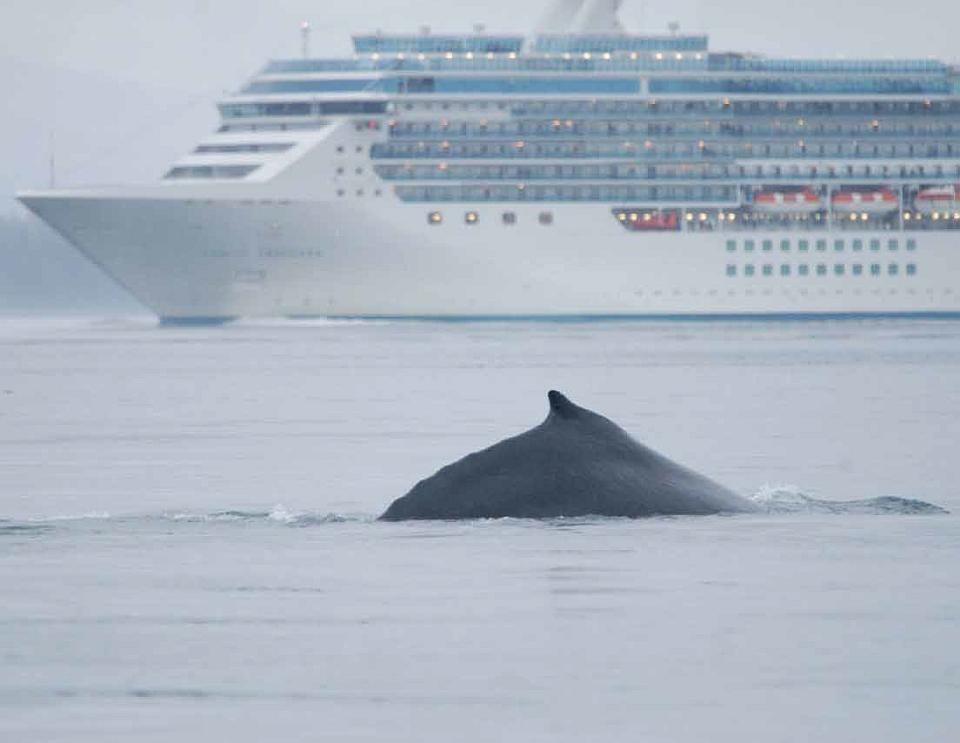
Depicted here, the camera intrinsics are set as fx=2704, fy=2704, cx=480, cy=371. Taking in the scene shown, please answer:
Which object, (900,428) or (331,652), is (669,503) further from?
(900,428)

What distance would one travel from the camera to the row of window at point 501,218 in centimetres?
10362

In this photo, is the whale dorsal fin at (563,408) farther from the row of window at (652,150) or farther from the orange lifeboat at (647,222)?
the row of window at (652,150)

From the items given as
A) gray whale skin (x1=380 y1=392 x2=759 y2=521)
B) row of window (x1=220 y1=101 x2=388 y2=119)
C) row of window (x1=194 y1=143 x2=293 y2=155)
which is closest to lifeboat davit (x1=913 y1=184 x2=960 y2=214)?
row of window (x1=220 y1=101 x2=388 y2=119)

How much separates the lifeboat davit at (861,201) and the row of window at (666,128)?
96.3 inches

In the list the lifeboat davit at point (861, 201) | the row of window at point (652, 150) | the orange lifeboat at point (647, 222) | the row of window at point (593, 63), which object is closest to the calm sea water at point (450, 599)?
the orange lifeboat at point (647, 222)

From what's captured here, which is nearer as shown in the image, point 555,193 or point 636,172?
point 555,193

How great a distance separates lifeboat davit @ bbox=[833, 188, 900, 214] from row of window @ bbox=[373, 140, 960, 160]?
4.90ft

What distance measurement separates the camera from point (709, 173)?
354 feet

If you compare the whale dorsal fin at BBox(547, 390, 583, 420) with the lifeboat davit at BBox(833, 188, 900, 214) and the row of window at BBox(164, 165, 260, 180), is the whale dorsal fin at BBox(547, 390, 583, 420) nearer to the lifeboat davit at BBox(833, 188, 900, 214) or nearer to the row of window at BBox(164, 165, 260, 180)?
the row of window at BBox(164, 165, 260, 180)

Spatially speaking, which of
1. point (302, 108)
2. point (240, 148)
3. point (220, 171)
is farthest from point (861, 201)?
point (220, 171)

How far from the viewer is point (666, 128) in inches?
4286

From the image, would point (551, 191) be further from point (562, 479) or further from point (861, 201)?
point (562, 479)

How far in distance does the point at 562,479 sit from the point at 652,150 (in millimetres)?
89467

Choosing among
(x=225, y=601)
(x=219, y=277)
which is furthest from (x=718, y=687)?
(x=219, y=277)
